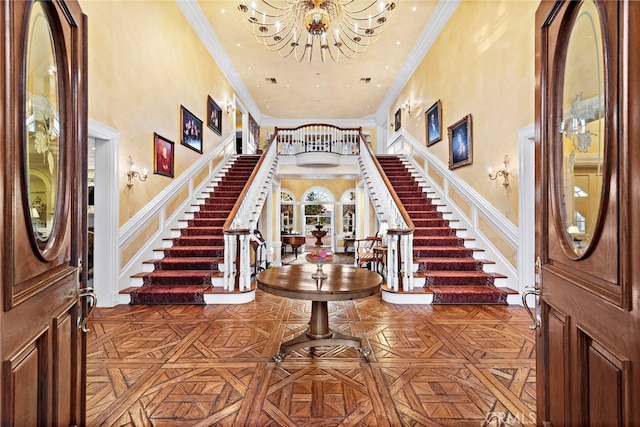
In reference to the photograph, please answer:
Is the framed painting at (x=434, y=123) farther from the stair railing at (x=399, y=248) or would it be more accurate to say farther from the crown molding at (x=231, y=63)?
the stair railing at (x=399, y=248)

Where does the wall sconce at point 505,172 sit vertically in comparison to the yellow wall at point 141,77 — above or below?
below


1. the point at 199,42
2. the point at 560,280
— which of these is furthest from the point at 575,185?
the point at 199,42

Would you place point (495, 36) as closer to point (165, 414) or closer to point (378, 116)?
point (165, 414)

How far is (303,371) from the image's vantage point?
2396 millimetres

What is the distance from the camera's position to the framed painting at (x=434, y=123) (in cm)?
676

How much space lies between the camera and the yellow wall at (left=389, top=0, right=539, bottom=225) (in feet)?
13.4

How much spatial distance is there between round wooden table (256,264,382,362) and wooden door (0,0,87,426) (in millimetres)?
1332

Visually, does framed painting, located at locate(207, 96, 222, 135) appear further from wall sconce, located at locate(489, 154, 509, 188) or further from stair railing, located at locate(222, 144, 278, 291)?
wall sconce, located at locate(489, 154, 509, 188)

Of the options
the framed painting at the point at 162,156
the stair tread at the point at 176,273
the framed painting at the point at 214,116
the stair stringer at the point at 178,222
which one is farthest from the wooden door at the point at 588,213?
the framed painting at the point at 214,116

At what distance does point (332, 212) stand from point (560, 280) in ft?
39.3

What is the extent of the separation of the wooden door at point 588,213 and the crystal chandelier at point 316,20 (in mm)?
2986

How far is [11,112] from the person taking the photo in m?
0.94

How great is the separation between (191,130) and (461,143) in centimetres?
519

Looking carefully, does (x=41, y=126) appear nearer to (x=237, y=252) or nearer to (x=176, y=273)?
(x=237, y=252)
